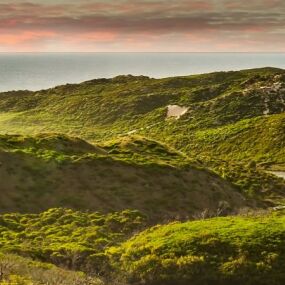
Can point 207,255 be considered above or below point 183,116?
below

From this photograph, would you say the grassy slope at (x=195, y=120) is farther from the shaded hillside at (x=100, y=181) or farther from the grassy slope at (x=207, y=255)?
the grassy slope at (x=207, y=255)

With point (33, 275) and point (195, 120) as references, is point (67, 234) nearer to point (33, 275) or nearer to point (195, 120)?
point (33, 275)

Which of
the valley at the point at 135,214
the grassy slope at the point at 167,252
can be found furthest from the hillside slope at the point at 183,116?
the grassy slope at the point at 167,252

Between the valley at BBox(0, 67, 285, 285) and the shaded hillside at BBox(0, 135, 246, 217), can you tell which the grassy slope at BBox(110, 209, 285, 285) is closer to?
the valley at BBox(0, 67, 285, 285)

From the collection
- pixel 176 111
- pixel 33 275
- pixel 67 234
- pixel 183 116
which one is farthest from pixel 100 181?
pixel 176 111

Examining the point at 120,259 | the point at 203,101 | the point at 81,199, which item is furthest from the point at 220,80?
the point at 120,259

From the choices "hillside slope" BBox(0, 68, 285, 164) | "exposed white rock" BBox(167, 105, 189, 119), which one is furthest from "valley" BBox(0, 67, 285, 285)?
"exposed white rock" BBox(167, 105, 189, 119)
